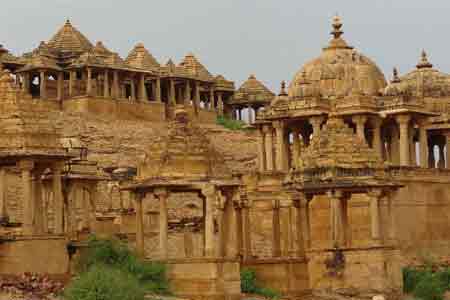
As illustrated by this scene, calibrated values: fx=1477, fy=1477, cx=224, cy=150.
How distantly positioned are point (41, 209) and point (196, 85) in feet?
127

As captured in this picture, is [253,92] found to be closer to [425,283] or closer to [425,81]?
[425,81]

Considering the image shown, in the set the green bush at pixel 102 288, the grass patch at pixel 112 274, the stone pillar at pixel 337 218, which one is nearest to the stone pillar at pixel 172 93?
the stone pillar at pixel 337 218

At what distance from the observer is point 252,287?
38.7m

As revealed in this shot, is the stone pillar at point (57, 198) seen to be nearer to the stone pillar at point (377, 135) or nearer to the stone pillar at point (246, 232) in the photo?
the stone pillar at point (246, 232)

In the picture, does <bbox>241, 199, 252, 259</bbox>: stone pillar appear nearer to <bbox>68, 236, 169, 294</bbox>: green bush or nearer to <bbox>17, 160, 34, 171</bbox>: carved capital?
<bbox>68, 236, 169, 294</bbox>: green bush

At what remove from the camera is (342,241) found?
4072 cm

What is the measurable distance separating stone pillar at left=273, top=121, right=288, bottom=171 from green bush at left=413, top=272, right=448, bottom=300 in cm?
1025

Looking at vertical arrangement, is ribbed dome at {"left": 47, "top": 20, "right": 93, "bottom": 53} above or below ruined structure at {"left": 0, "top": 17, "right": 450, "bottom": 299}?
above

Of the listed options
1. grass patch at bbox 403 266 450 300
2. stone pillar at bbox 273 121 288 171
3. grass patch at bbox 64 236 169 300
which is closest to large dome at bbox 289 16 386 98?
stone pillar at bbox 273 121 288 171

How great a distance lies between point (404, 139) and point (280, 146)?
4.43 meters

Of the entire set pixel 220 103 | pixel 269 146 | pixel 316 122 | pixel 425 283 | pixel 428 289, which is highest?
pixel 220 103

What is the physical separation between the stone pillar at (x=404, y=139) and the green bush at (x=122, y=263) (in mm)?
18868

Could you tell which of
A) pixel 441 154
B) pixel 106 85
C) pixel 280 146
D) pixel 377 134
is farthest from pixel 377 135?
pixel 106 85

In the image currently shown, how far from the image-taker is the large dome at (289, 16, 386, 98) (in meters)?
53.8
